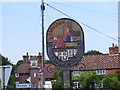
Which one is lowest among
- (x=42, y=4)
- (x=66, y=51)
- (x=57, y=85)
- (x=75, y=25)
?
(x=57, y=85)

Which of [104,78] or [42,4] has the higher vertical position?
[42,4]

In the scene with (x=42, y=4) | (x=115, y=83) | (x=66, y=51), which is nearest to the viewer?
(x=66, y=51)

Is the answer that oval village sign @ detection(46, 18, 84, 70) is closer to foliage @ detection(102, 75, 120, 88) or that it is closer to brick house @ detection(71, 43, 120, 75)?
foliage @ detection(102, 75, 120, 88)

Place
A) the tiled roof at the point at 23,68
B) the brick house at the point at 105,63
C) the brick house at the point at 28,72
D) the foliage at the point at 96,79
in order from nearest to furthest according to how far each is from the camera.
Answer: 1. the foliage at the point at 96,79
2. the brick house at the point at 105,63
3. the brick house at the point at 28,72
4. the tiled roof at the point at 23,68

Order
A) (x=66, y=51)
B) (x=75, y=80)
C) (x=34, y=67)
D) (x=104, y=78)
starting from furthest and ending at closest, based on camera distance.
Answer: (x=34, y=67) < (x=75, y=80) < (x=104, y=78) < (x=66, y=51)

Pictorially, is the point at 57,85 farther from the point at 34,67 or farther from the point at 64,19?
the point at 34,67

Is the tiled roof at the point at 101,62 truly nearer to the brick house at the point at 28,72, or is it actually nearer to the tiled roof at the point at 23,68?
the brick house at the point at 28,72

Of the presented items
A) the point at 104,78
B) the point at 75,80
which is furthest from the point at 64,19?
the point at 75,80

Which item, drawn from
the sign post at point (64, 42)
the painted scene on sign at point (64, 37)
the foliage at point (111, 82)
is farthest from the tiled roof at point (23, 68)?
the painted scene on sign at point (64, 37)

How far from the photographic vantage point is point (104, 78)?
124 ft

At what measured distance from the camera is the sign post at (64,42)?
65.5 ft

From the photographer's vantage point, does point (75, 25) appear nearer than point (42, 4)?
Yes

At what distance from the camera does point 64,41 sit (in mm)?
19984

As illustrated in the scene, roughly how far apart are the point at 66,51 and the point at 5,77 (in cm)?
578
